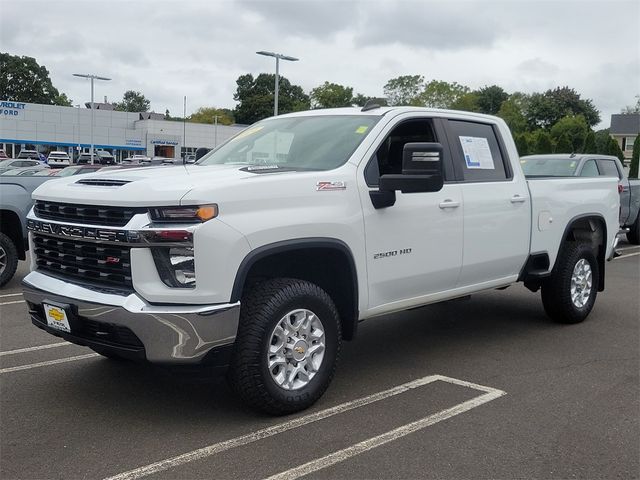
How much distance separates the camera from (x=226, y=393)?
15.4 ft

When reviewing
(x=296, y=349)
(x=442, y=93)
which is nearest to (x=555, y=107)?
(x=442, y=93)

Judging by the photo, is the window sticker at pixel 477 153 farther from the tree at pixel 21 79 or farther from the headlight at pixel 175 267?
the tree at pixel 21 79

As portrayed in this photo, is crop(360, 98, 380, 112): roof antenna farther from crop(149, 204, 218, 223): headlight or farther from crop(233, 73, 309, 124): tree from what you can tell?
crop(233, 73, 309, 124): tree

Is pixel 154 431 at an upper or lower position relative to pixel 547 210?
lower

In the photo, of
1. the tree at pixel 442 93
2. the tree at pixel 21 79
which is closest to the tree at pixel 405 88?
the tree at pixel 442 93

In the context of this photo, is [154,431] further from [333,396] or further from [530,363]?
[530,363]

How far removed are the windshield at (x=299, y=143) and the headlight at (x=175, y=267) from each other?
129 centimetres

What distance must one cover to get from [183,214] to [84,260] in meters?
0.81

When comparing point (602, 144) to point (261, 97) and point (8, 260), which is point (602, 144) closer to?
point (261, 97)

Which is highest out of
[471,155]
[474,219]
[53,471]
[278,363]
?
[471,155]

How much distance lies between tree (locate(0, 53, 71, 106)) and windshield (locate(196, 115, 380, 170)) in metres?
97.5

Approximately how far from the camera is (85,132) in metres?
59.4

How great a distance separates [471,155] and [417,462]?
2905mm

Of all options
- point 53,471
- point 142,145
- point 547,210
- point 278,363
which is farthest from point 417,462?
point 142,145
